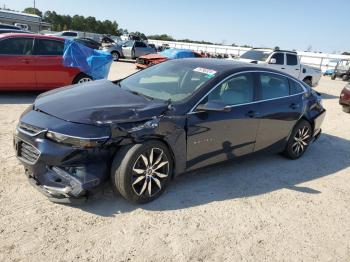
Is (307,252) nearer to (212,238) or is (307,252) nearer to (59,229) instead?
(212,238)

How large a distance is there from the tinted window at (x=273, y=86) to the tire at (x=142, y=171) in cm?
203

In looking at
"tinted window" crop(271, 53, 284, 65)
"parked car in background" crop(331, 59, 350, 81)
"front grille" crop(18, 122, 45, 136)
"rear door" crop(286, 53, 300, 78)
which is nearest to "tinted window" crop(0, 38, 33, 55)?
"front grille" crop(18, 122, 45, 136)

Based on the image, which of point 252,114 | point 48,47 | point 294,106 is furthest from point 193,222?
point 48,47

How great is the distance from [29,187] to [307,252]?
3103 millimetres

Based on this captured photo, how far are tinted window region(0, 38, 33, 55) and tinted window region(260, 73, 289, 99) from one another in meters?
6.09

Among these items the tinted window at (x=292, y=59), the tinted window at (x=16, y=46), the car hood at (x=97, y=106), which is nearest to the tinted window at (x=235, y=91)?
the car hood at (x=97, y=106)

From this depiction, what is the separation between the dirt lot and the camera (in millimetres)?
3201

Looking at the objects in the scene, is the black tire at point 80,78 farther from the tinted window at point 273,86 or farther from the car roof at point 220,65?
the tinted window at point 273,86

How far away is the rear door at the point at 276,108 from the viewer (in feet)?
17.0

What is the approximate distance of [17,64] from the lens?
27.7 feet

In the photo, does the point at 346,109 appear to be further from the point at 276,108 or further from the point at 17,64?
the point at 17,64

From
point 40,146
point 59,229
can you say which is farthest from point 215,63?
point 59,229

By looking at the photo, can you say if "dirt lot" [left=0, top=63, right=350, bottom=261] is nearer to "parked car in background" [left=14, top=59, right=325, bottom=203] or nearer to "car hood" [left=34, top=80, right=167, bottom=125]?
"parked car in background" [left=14, top=59, right=325, bottom=203]

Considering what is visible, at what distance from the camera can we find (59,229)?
3377mm
